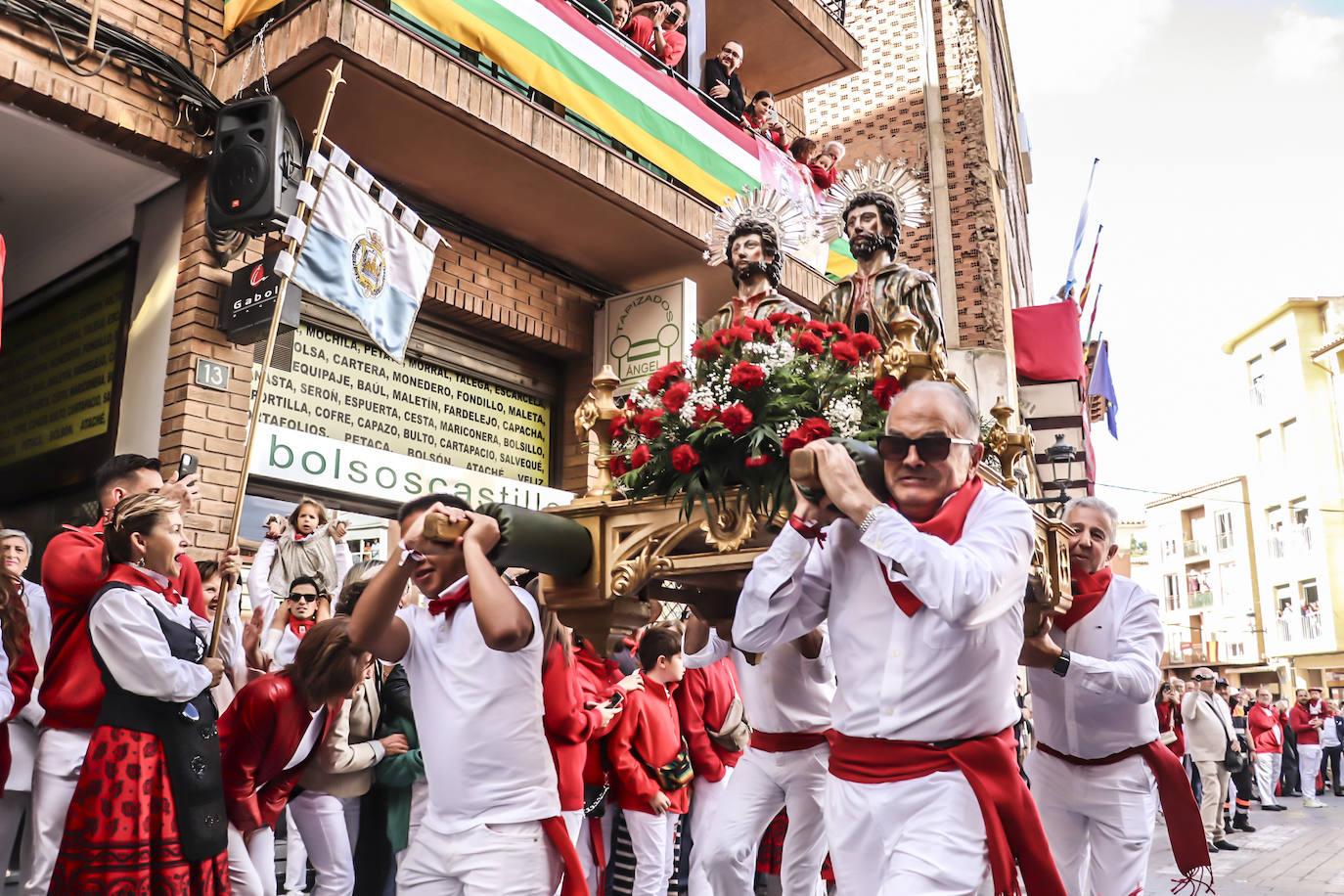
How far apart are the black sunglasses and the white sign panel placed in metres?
4.38

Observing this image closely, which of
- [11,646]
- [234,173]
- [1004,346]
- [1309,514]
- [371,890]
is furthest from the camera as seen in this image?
[1309,514]

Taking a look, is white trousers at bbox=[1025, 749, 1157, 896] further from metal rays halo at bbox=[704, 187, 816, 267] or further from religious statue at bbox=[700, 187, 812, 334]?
metal rays halo at bbox=[704, 187, 816, 267]

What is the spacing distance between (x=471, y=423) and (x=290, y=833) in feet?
13.5

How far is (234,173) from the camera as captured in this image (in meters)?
6.73

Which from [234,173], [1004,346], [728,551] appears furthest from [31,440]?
[1004,346]

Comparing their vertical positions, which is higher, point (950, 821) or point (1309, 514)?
point (1309, 514)

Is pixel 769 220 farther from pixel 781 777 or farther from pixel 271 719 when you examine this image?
pixel 271 719

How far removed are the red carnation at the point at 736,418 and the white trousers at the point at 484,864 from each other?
1349 millimetres

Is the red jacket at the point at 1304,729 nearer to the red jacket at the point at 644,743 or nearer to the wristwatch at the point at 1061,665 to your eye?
the red jacket at the point at 644,743

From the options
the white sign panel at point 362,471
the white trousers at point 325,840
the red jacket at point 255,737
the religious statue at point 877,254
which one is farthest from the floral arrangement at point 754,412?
the white sign panel at point 362,471

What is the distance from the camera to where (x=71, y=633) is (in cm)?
438

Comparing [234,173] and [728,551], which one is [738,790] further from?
[234,173]

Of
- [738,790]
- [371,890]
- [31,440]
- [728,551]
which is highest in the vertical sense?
[31,440]

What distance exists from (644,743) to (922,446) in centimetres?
405
